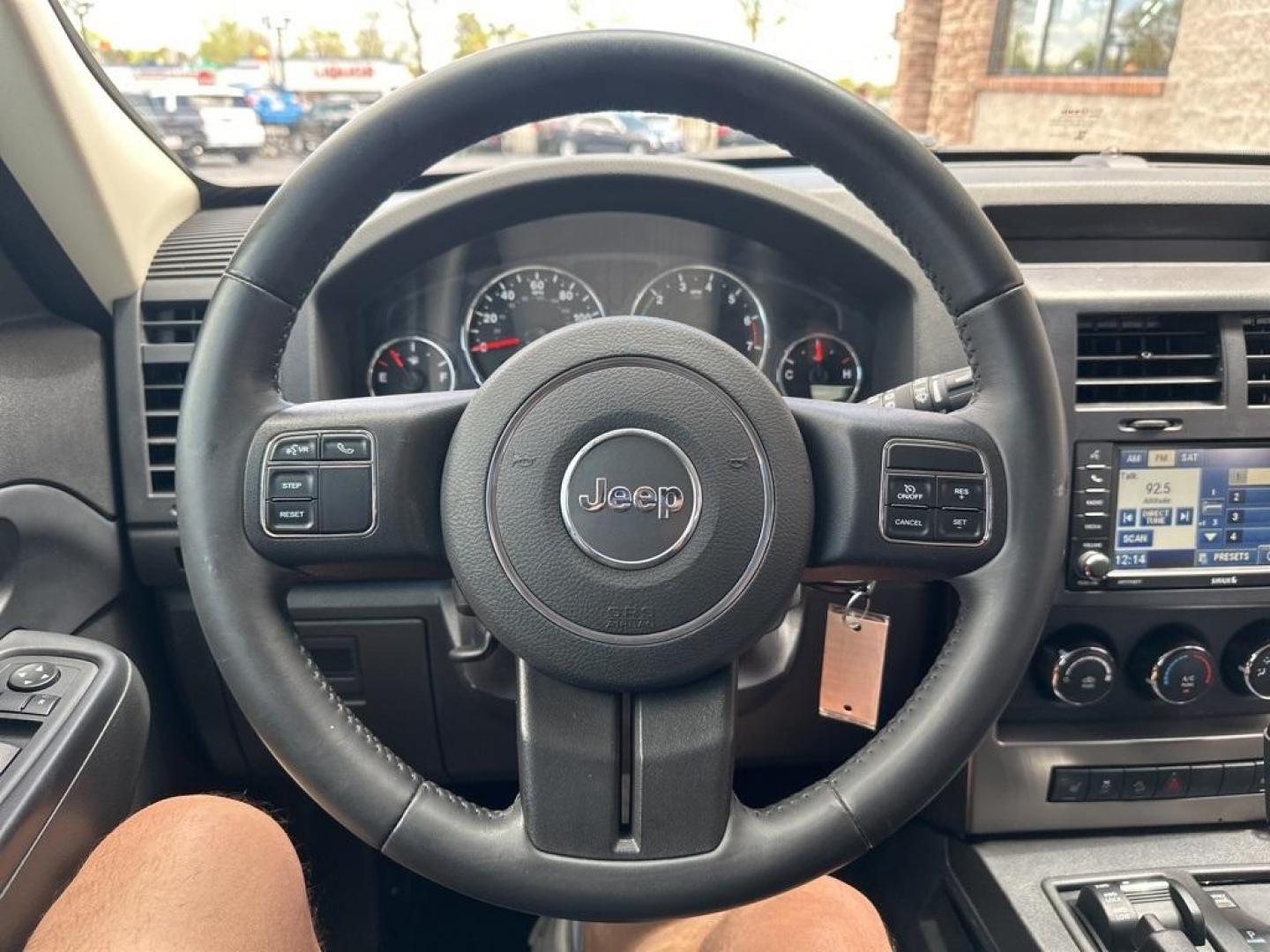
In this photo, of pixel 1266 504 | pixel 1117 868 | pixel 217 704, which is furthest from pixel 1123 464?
pixel 217 704

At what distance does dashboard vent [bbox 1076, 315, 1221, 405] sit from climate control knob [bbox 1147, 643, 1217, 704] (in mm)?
289

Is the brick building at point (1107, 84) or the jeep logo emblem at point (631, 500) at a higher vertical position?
the brick building at point (1107, 84)

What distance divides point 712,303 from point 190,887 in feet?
2.87

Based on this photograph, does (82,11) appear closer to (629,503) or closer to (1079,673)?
(629,503)

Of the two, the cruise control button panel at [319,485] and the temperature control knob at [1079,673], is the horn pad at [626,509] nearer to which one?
the cruise control button panel at [319,485]

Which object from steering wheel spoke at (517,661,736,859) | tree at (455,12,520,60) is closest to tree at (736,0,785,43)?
tree at (455,12,520,60)

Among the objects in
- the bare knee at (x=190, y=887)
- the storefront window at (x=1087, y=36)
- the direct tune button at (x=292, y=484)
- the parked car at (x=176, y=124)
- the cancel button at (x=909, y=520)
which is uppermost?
the storefront window at (x=1087, y=36)

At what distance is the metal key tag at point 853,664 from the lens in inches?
42.1

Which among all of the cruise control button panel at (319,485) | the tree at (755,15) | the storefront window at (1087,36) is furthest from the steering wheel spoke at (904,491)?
the storefront window at (1087,36)

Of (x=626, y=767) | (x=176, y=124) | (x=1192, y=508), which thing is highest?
(x=176, y=124)

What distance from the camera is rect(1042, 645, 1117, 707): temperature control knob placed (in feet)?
4.01

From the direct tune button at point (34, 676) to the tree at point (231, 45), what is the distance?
0.83 metres

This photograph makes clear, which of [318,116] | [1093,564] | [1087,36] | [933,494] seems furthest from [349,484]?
[1087,36]

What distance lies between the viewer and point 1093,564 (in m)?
1.17
